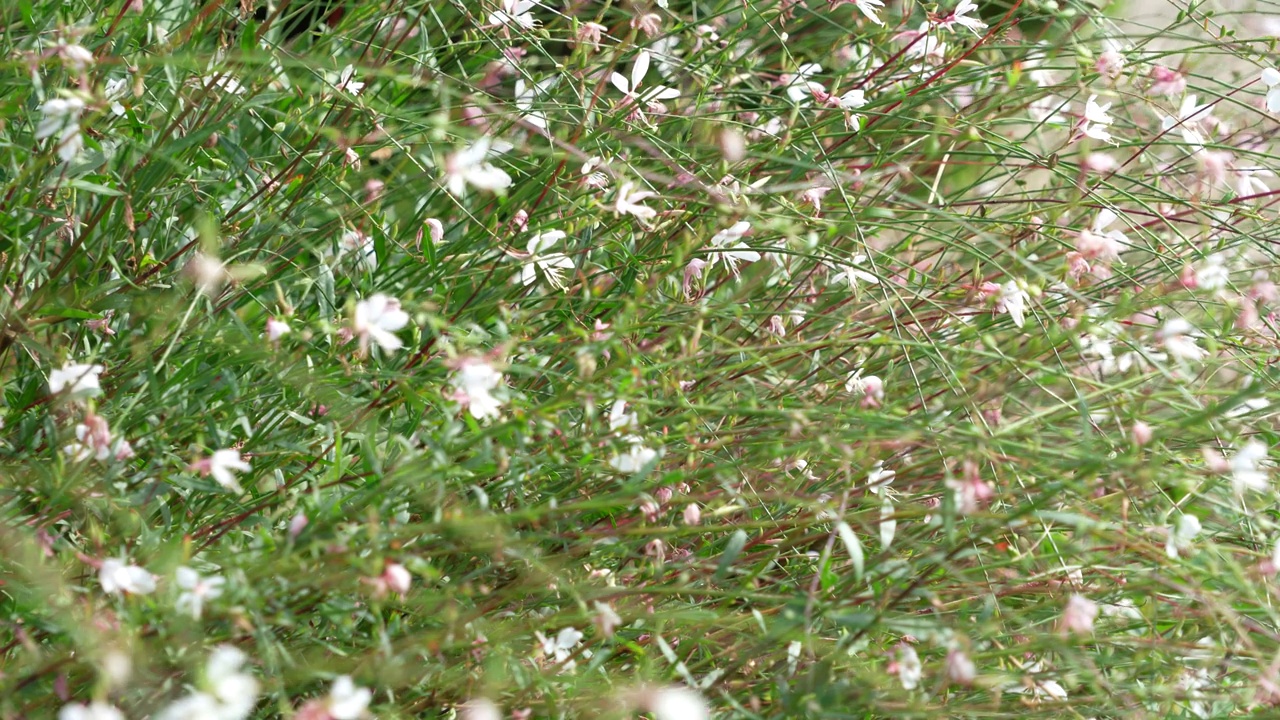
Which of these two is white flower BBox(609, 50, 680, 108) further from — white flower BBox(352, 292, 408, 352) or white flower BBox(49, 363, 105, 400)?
white flower BBox(49, 363, 105, 400)

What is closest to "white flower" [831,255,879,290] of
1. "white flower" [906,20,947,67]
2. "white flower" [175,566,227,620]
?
"white flower" [906,20,947,67]

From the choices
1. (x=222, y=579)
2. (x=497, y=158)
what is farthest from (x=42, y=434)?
(x=497, y=158)

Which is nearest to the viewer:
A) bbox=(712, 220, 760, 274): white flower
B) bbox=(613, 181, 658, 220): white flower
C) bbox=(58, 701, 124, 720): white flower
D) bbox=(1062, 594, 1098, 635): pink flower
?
bbox=(58, 701, 124, 720): white flower

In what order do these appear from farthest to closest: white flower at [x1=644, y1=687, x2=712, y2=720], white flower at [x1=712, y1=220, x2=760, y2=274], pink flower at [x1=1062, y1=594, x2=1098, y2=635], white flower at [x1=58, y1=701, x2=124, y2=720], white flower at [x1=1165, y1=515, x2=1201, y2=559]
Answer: white flower at [x1=712, y1=220, x2=760, y2=274]
white flower at [x1=1165, y1=515, x2=1201, y2=559]
pink flower at [x1=1062, y1=594, x2=1098, y2=635]
white flower at [x1=644, y1=687, x2=712, y2=720]
white flower at [x1=58, y1=701, x2=124, y2=720]

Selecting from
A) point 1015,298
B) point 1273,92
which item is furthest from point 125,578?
point 1273,92

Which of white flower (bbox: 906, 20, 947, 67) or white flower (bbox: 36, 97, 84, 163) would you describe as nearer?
white flower (bbox: 36, 97, 84, 163)

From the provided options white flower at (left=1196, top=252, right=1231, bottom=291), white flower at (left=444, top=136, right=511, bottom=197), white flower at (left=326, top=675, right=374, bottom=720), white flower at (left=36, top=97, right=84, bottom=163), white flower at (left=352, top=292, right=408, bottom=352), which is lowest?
white flower at (left=326, top=675, right=374, bottom=720)

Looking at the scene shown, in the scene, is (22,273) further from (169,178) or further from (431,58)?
(431,58)
